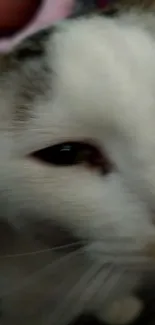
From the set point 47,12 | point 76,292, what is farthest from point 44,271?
point 47,12

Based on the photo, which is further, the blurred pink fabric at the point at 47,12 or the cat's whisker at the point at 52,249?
the blurred pink fabric at the point at 47,12

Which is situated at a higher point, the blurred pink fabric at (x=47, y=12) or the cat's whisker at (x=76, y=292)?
the blurred pink fabric at (x=47, y=12)

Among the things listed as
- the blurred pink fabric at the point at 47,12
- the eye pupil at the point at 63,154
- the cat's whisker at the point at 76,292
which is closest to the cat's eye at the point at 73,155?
the eye pupil at the point at 63,154

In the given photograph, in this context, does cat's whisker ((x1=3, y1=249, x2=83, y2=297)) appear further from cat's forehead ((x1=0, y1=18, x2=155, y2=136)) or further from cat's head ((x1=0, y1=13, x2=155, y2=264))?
cat's forehead ((x1=0, y1=18, x2=155, y2=136))

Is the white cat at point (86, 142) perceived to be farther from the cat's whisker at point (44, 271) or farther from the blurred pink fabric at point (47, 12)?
the blurred pink fabric at point (47, 12)

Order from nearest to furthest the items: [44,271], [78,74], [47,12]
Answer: [78,74] < [44,271] < [47,12]

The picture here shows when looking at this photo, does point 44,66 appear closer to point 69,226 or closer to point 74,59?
point 74,59

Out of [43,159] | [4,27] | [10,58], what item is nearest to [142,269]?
[43,159]

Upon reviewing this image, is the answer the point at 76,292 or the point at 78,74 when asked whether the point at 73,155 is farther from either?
the point at 76,292
